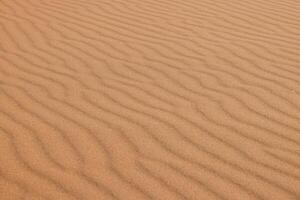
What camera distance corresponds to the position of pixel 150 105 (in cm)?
383

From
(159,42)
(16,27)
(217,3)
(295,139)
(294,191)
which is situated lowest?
(294,191)

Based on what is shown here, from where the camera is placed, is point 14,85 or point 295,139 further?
point 14,85

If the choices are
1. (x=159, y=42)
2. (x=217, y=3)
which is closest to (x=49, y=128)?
(x=159, y=42)

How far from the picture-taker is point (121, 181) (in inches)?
114

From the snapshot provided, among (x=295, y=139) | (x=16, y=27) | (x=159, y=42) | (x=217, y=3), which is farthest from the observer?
(x=217, y=3)

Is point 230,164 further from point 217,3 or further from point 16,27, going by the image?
point 217,3

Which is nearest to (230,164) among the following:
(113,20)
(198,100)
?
(198,100)

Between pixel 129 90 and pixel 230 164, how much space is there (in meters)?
1.27

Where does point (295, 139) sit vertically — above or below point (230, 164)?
above

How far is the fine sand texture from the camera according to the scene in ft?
9.55

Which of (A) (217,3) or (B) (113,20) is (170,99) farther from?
(A) (217,3)

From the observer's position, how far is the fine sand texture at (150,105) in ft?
9.55

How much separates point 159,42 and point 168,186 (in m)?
2.64

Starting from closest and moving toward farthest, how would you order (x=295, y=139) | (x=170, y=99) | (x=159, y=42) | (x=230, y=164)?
(x=230, y=164) → (x=295, y=139) → (x=170, y=99) → (x=159, y=42)
